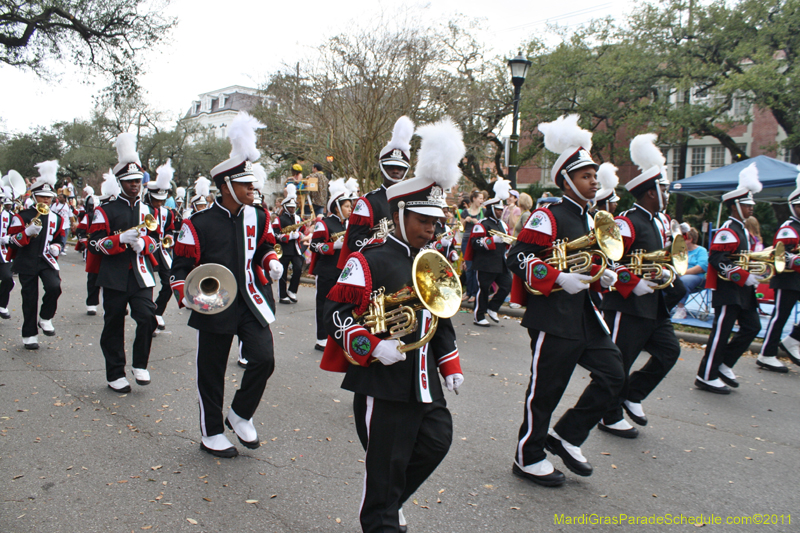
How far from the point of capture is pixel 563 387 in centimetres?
392

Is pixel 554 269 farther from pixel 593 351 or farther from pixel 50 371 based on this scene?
pixel 50 371

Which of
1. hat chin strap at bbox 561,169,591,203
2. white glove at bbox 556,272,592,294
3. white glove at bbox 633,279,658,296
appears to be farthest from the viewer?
white glove at bbox 633,279,658,296

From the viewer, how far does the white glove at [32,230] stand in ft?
24.2

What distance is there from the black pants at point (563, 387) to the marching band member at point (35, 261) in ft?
20.7

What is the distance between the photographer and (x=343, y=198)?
8461 mm

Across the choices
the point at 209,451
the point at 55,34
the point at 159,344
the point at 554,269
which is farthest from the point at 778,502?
the point at 55,34

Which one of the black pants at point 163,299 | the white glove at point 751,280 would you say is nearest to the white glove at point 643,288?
the white glove at point 751,280

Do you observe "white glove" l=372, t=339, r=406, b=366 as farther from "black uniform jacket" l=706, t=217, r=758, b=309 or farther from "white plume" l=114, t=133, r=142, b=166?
"black uniform jacket" l=706, t=217, r=758, b=309

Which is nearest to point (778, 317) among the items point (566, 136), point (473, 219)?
point (566, 136)

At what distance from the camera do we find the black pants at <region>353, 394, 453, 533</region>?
2.76 m

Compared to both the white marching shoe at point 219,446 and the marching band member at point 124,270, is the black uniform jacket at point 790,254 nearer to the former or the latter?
the white marching shoe at point 219,446

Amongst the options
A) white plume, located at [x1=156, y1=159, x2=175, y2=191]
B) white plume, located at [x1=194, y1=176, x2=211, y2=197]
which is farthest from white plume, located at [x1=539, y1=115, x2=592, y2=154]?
white plume, located at [x1=194, y1=176, x2=211, y2=197]

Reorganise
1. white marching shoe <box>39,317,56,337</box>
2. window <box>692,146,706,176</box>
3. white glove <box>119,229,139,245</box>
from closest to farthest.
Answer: white glove <box>119,229,139,245</box> < white marching shoe <box>39,317,56,337</box> < window <box>692,146,706,176</box>

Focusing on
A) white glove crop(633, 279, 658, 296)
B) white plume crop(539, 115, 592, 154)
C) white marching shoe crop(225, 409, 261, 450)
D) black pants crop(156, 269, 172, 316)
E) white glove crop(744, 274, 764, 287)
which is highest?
white plume crop(539, 115, 592, 154)
